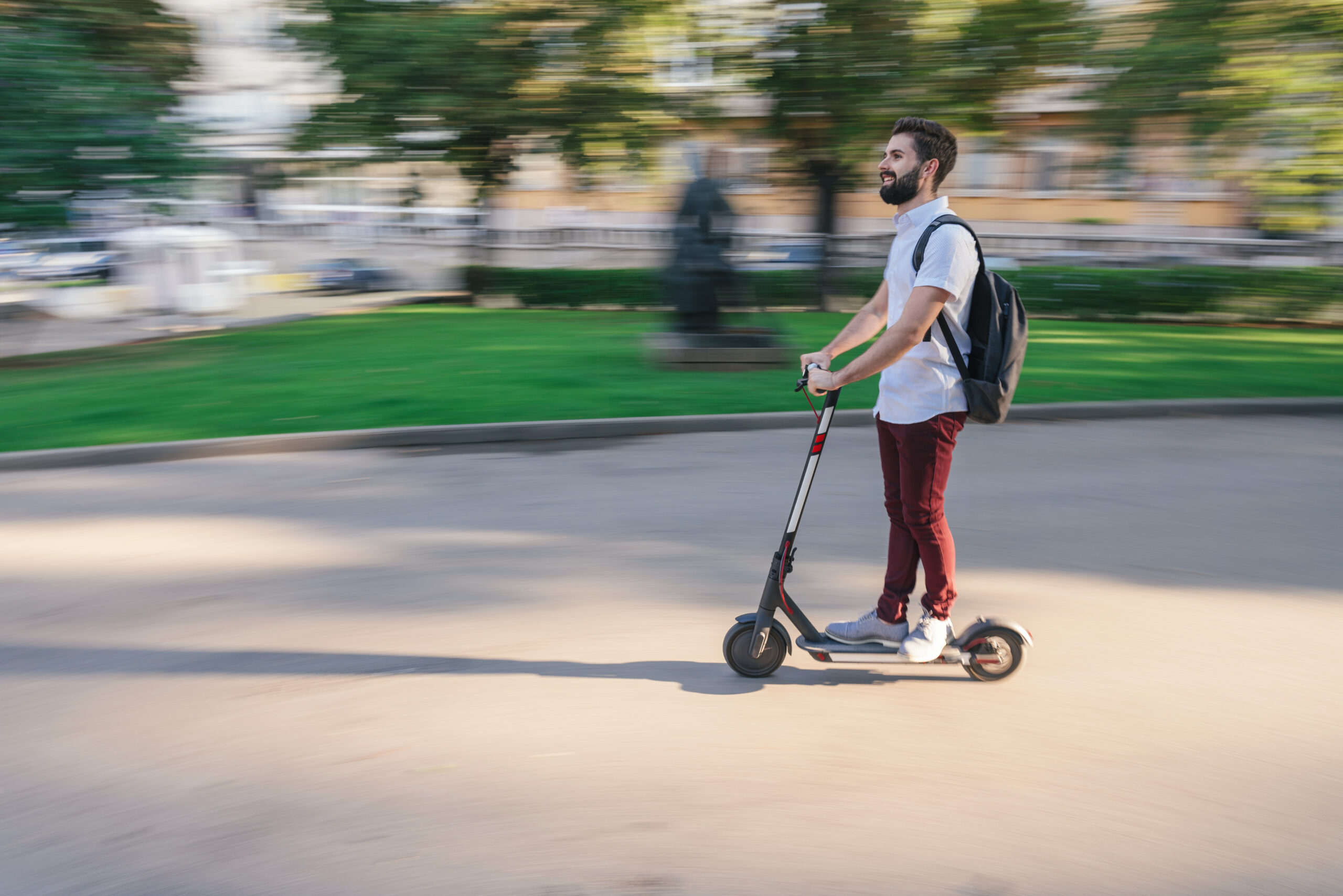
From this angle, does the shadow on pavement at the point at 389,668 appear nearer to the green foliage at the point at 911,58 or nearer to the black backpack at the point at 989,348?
the black backpack at the point at 989,348

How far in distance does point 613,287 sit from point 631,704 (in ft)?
61.2

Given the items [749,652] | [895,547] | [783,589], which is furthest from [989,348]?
[749,652]

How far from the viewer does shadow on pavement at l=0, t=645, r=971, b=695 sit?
3982 mm

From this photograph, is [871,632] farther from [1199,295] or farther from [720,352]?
[1199,295]

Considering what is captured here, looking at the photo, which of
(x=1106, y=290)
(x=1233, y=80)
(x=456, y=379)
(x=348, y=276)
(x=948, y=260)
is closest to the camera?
(x=948, y=260)

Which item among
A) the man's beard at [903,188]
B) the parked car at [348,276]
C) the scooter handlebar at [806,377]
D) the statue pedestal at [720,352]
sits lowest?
the parked car at [348,276]

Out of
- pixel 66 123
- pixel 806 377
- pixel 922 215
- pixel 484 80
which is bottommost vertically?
pixel 806 377

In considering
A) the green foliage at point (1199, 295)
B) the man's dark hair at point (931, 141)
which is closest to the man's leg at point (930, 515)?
the man's dark hair at point (931, 141)

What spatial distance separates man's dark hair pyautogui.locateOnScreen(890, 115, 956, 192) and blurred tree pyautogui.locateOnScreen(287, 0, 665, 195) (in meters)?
15.2

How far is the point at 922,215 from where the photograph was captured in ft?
11.7

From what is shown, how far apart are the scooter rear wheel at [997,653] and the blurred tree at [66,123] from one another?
1287 centimetres

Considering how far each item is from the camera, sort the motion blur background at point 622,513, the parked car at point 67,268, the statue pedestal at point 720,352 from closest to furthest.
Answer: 1. the motion blur background at point 622,513
2. the statue pedestal at point 720,352
3. the parked car at point 67,268

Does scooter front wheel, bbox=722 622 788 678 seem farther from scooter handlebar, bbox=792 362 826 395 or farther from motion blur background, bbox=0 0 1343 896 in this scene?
scooter handlebar, bbox=792 362 826 395

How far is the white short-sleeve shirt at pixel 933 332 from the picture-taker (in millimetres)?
3480
